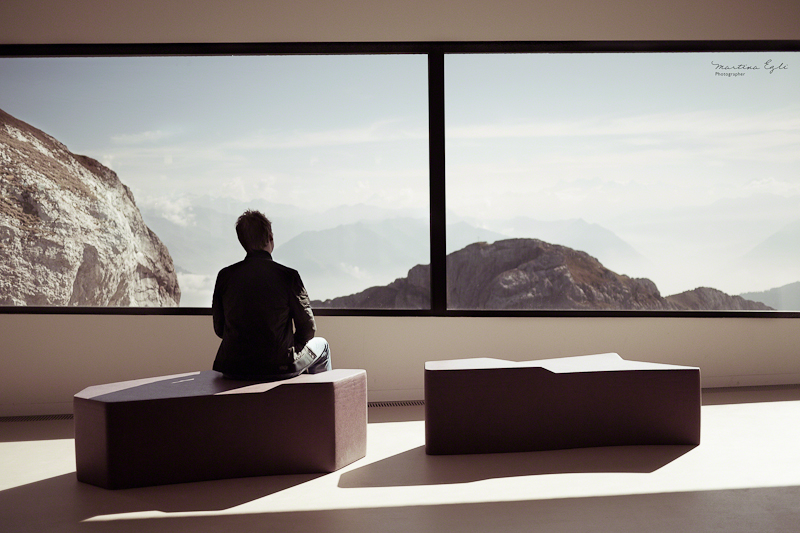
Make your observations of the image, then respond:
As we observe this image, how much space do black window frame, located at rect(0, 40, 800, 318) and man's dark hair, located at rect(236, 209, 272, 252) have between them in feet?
5.05

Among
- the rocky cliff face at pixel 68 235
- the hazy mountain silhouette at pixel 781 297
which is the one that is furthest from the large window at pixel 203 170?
the hazy mountain silhouette at pixel 781 297

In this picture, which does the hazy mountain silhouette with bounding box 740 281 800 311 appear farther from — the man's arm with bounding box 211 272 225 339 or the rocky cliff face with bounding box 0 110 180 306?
the rocky cliff face with bounding box 0 110 180 306

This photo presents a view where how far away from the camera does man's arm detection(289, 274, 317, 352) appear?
2.95m

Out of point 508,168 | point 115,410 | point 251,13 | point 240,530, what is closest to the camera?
point 240,530

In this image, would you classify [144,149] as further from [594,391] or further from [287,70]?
[594,391]

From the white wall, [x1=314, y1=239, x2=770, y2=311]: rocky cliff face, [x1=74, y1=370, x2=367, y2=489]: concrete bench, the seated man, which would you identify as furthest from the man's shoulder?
[x1=314, y1=239, x2=770, y2=311]: rocky cliff face

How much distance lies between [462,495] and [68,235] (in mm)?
3446

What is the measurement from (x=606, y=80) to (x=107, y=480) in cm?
413

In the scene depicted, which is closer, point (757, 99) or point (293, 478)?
point (293, 478)

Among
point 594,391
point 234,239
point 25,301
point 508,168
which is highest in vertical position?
point 508,168

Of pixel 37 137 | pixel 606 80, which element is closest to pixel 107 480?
pixel 37 137

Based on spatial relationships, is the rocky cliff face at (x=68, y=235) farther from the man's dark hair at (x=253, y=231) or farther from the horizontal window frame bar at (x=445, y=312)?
the man's dark hair at (x=253, y=231)

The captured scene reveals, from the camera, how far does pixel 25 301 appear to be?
4430 mm

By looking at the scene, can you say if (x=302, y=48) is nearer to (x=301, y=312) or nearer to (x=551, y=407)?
(x=301, y=312)
